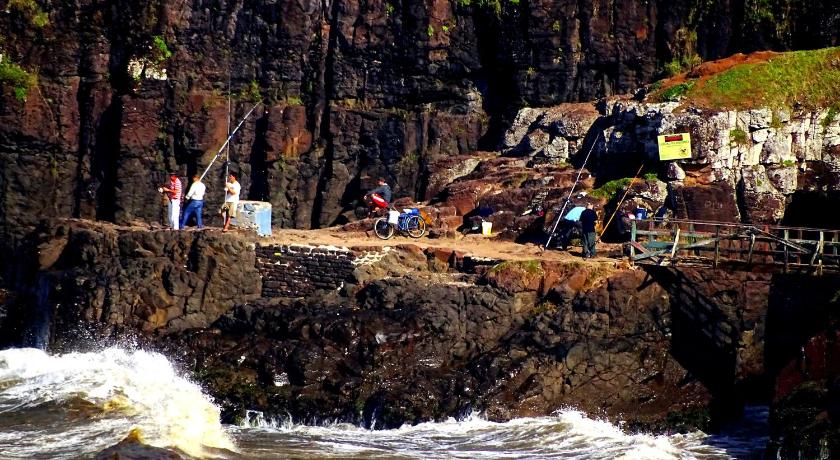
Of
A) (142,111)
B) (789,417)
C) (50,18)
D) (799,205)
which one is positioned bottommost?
(789,417)

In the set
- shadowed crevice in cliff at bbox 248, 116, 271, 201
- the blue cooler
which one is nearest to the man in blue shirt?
the blue cooler

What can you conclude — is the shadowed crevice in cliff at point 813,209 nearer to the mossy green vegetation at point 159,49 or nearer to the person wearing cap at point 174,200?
the person wearing cap at point 174,200

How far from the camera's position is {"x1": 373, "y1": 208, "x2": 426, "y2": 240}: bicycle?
32.5 metres

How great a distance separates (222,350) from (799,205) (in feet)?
49.4

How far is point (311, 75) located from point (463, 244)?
8649mm

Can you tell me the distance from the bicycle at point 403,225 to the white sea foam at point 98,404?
7265 mm

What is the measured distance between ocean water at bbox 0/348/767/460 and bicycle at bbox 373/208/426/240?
23.8 feet

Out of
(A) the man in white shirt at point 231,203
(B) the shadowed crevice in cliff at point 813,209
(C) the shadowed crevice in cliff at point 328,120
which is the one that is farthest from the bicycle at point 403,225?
(B) the shadowed crevice in cliff at point 813,209

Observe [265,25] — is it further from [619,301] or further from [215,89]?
[619,301]

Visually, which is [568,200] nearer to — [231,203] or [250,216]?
[250,216]

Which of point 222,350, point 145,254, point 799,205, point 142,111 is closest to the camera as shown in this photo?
point 222,350

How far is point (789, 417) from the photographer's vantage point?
22.8 metres

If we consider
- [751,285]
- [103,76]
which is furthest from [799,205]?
[103,76]

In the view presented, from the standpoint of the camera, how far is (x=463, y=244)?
105 feet
